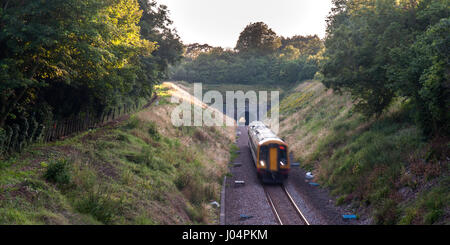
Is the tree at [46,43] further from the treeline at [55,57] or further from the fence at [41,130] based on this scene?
the fence at [41,130]

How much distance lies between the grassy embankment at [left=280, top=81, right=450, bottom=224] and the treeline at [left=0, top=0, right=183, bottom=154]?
12383mm

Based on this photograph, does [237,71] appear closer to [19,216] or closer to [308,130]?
[308,130]

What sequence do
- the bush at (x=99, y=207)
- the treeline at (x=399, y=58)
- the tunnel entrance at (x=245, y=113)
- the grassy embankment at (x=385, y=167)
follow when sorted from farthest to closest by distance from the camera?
1. the tunnel entrance at (x=245, y=113)
2. the treeline at (x=399, y=58)
3. the grassy embankment at (x=385, y=167)
4. the bush at (x=99, y=207)

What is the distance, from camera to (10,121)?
12.6 metres

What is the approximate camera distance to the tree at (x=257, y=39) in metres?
100

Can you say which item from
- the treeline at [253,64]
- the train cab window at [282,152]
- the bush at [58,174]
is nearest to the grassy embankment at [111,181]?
the bush at [58,174]

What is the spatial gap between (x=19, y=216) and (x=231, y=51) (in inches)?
3767

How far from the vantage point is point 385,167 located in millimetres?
14500

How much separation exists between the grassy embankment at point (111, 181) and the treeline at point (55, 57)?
5.12 ft

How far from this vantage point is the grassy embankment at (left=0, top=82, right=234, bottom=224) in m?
8.35

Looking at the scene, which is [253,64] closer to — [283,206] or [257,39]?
[257,39]

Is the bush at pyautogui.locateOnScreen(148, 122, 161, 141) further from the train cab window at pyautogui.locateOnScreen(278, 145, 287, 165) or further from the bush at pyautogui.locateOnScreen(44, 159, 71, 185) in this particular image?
the bush at pyautogui.locateOnScreen(44, 159, 71, 185)

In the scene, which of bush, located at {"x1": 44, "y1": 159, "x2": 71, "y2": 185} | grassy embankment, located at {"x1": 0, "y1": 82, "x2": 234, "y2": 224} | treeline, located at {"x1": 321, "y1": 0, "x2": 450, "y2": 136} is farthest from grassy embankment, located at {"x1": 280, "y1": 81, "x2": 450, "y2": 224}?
bush, located at {"x1": 44, "y1": 159, "x2": 71, "y2": 185}

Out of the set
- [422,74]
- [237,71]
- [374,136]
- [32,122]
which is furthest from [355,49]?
[237,71]
